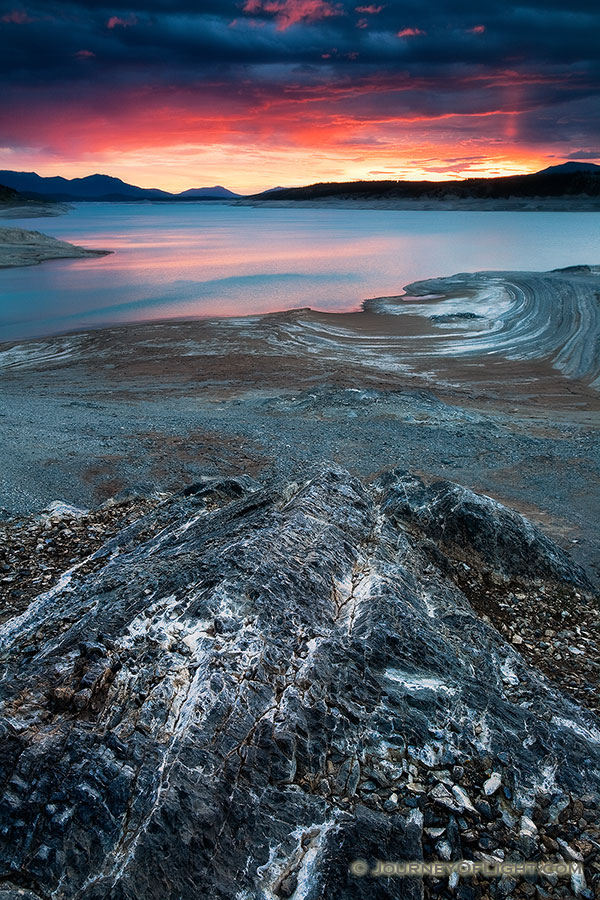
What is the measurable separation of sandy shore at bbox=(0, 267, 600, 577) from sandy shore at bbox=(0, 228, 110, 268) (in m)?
35.5

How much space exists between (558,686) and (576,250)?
253 feet

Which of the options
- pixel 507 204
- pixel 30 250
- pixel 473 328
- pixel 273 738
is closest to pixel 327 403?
pixel 273 738

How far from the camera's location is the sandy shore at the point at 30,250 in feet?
199

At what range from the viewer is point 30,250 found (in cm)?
6481

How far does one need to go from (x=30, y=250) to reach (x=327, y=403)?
60712 millimetres

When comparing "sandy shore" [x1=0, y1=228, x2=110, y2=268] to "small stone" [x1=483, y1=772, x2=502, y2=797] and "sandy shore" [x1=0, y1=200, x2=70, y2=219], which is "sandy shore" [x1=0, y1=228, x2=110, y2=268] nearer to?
"sandy shore" [x1=0, y1=200, x2=70, y2=219]

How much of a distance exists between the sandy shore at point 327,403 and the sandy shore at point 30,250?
116ft

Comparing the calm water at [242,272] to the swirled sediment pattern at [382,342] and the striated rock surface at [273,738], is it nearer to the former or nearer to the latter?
the swirled sediment pattern at [382,342]

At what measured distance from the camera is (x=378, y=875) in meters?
3.69

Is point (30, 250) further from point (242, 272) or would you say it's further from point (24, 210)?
point (24, 210)

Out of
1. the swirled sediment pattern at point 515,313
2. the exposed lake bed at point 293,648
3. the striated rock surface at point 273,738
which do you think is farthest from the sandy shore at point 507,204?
the striated rock surface at point 273,738

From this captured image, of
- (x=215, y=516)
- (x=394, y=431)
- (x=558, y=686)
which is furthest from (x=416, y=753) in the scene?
(x=394, y=431)

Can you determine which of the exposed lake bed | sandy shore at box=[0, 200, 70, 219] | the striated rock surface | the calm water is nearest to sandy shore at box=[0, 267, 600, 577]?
the exposed lake bed

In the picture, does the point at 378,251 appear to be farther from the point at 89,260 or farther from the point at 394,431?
the point at 394,431
